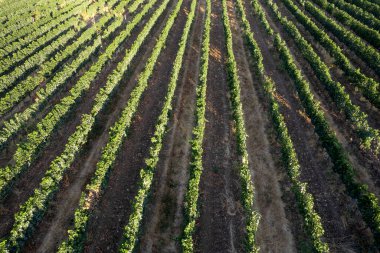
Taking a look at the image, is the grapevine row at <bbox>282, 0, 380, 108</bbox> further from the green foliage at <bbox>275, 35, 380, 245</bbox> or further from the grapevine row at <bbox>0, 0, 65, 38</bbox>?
the grapevine row at <bbox>0, 0, 65, 38</bbox>

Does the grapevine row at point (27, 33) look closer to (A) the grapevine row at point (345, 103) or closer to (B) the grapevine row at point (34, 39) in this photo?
(B) the grapevine row at point (34, 39)

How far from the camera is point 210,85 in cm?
3947

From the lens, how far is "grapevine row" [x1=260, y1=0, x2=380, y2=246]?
23.7 m

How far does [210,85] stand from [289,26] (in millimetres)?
17868

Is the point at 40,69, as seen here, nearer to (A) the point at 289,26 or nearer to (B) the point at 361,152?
(A) the point at 289,26

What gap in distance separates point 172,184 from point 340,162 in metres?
13.6

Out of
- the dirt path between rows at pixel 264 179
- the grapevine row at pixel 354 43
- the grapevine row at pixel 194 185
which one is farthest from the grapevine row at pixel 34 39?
the grapevine row at pixel 354 43

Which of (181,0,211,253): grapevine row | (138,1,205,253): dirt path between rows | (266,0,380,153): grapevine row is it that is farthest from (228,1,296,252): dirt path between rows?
(266,0,380,153): grapevine row

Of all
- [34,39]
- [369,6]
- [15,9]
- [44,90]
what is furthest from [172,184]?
[15,9]

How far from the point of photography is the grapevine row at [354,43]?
40.2 meters

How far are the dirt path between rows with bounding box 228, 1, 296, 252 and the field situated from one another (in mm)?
113

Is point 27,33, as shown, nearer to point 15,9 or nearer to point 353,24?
point 15,9

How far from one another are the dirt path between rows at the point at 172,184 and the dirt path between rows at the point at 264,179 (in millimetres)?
5791

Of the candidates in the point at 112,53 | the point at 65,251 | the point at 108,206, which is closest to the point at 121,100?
the point at 112,53
